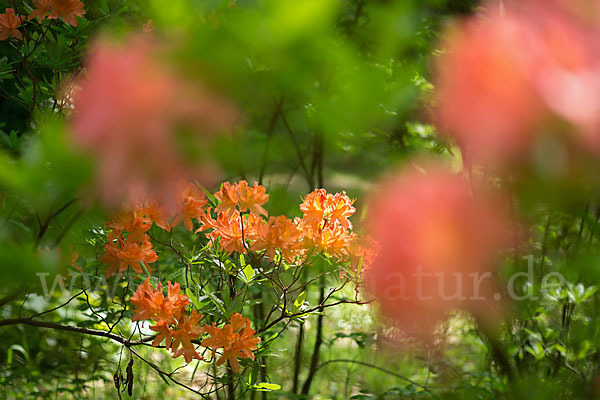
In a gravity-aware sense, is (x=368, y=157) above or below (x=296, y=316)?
above

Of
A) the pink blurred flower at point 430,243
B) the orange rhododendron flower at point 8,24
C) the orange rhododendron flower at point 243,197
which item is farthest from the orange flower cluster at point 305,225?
the pink blurred flower at point 430,243

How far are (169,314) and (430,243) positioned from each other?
793 mm

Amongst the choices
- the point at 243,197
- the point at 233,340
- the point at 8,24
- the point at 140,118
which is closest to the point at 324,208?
the point at 243,197

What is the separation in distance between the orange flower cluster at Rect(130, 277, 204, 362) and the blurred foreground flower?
2.61ft

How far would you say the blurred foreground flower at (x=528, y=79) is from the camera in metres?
0.26

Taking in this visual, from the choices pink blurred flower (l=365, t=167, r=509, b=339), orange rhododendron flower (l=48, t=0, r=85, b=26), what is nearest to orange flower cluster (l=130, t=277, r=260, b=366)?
orange rhododendron flower (l=48, t=0, r=85, b=26)

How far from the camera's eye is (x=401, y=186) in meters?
0.30

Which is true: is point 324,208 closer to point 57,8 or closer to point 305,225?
point 305,225

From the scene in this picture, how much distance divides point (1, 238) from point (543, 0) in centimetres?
40

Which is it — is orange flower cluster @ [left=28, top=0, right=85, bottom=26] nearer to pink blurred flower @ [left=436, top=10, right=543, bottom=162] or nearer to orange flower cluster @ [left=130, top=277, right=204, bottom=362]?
orange flower cluster @ [left=130, top=277, right=204, bottom=362]

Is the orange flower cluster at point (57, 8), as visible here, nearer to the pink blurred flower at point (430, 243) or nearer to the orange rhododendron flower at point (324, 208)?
the orange rhododendron flower at point (324, 208)

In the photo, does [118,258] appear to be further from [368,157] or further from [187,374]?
[187,374]

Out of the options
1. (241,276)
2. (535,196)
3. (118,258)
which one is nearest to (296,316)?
(241,276)

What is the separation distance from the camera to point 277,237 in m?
0.98
